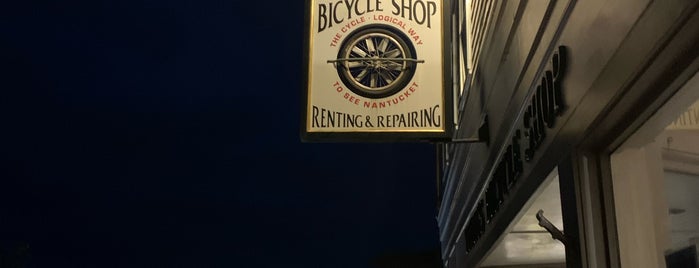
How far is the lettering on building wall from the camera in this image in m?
3.48

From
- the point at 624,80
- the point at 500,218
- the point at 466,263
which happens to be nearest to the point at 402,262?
the point at 466,263

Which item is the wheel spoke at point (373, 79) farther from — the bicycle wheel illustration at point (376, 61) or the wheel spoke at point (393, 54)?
the wheel spoke at point (393, 54)

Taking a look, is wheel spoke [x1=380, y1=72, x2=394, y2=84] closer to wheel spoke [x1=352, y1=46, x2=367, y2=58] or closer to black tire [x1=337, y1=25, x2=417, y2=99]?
black tire [x1=337, y1=25, x2=417, y2=99]

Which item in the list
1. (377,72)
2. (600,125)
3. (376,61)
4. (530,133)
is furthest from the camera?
(377,72)

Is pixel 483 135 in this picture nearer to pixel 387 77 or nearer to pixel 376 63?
pixel 387 77

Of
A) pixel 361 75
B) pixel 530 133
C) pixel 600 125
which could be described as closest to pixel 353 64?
pixel 361 75

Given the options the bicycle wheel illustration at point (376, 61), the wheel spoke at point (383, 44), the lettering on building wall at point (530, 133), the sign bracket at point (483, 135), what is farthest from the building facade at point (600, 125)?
the wheel spoke at point (383, 44)

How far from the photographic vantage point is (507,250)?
6.29 meters

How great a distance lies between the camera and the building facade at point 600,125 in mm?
2580

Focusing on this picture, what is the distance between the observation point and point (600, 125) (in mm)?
3074

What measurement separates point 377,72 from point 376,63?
11cm

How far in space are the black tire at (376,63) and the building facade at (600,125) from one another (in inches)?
21.8

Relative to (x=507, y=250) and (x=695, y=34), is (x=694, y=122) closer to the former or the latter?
(x=695, y=34)

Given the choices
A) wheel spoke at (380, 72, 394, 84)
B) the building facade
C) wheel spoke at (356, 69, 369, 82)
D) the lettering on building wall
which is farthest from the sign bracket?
wheel spoke at (356, 69, 369, 82)
